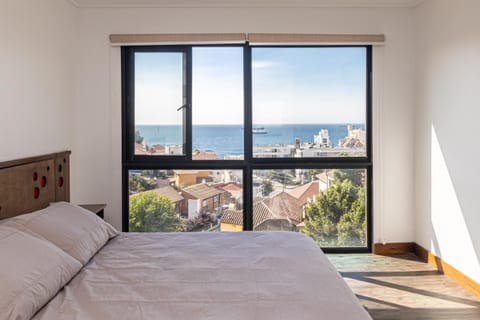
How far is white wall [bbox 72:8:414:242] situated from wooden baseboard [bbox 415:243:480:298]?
22 centimetres

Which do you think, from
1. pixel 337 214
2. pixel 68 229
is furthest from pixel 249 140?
pixel 68 229

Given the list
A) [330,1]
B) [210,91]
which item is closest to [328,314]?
[210,91]

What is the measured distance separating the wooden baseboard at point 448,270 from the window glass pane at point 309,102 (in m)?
1.14

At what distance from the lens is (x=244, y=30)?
365 centimetres

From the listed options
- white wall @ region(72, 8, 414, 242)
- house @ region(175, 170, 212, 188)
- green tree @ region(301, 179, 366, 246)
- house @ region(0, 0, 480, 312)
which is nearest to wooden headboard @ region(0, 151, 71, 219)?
house @ region(0, 0, 480, 312)

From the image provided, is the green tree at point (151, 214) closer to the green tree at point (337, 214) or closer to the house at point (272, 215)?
the house at point (272, 215)

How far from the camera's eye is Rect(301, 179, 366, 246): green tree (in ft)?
12.6

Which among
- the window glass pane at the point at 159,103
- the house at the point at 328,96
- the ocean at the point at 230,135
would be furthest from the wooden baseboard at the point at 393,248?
the window glass pane at the point at 159,103

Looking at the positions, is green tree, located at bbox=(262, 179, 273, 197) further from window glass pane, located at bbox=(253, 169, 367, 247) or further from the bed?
the bed

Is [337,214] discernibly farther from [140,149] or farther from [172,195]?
[140,149]

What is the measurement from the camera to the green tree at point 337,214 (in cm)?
385

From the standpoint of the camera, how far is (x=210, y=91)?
12.3 feet

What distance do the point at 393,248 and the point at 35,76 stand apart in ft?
12.2

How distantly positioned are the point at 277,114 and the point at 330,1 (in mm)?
1208
